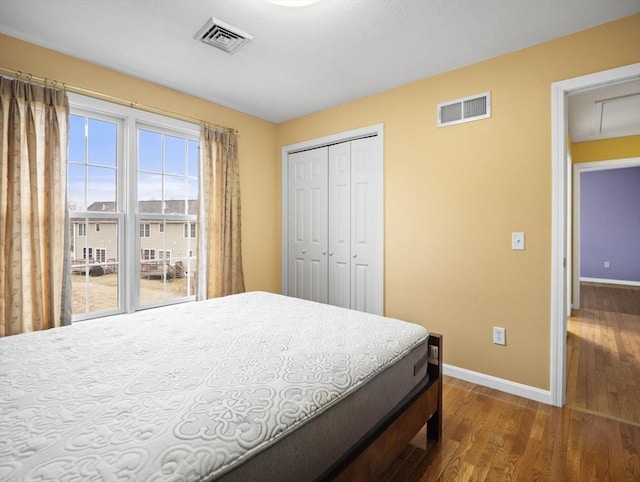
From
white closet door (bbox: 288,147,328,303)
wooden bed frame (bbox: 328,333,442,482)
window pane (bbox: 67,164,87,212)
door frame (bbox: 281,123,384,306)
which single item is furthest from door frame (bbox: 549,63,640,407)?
window pane (bbox: 67,164,87,212)

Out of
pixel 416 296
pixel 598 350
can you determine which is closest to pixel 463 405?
pixel 416 296

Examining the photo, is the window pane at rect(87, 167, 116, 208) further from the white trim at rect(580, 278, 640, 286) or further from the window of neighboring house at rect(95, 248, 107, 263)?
the white trim at rect(580, 278, 640, 286)

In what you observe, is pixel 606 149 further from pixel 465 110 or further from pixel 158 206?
pixel 158 206

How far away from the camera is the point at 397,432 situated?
149cm

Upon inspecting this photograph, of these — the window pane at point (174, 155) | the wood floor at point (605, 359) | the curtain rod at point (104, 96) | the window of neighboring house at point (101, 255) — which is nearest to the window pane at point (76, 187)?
the window of neighboring house at point (101, 255)

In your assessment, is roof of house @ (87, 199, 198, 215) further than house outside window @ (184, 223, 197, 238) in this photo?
No

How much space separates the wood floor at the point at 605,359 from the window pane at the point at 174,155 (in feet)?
12.5

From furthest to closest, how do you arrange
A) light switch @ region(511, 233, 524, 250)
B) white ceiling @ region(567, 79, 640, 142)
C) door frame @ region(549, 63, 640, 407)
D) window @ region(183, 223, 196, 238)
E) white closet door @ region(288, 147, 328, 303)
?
white closet door @ region(288, 147, 328, 303) < window @ region(183, 223, 196, 238) < white ceiling @ region(567, 79, 640, 142) < light switch @ region(511, 233, 524, 250) < door frame @ region(549, 63, 640, 407)

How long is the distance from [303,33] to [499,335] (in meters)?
2.64

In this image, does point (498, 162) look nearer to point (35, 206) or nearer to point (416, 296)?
point (416, 296)

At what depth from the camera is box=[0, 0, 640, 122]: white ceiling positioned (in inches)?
77.2

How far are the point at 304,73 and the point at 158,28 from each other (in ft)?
A: 3.73

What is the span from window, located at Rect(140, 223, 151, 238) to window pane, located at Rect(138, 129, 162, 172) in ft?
1.69

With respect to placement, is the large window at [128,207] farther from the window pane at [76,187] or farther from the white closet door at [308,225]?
the white closet door at [308,225]
